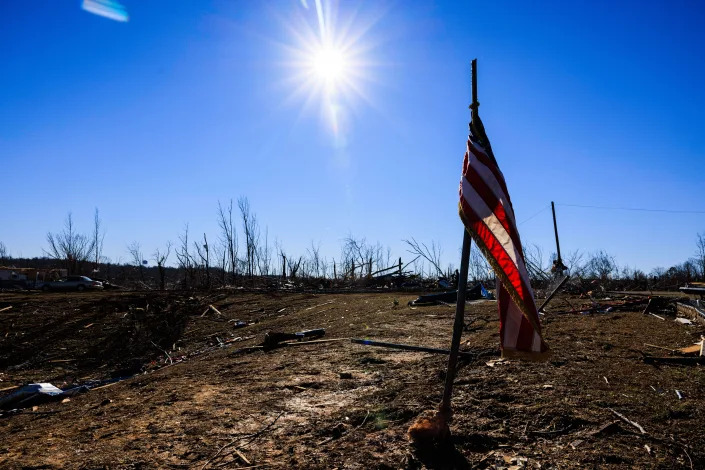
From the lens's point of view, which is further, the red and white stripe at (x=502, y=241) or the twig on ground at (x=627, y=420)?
the twig on ground at (x=627, y=420)

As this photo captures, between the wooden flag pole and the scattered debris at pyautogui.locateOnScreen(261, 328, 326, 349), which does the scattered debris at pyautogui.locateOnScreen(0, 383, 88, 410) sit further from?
the wooden flag pole

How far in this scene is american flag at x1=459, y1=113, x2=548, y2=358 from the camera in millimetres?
2965

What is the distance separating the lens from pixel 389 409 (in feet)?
13.6

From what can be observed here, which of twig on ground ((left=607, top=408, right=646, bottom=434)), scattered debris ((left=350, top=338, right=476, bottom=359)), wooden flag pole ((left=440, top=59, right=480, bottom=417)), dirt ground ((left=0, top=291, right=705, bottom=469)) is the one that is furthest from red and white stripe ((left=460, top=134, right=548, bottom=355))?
scattered debris ((left=350, top=338, right=476, bottom=359))

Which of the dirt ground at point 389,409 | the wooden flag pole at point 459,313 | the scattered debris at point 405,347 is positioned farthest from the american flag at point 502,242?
the scattered debris at point 405,347

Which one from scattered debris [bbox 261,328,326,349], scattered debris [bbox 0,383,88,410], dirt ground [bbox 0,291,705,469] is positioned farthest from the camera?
scattered debris [bbox 261,328,326,349]

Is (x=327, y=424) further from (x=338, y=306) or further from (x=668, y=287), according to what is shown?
(x=668, y=287)

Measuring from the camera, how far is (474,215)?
3160 millimetres

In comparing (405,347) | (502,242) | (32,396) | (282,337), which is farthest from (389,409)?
(32,396)

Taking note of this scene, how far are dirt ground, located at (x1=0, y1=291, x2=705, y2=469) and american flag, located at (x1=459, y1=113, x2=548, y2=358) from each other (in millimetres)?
763

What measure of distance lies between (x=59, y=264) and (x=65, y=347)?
35.5 m

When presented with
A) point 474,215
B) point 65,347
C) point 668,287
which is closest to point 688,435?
point 474,215

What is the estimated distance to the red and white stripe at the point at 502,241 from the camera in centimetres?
296

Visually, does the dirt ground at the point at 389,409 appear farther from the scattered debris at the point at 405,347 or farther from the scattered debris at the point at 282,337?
the scattered debris at the point at 282,337
